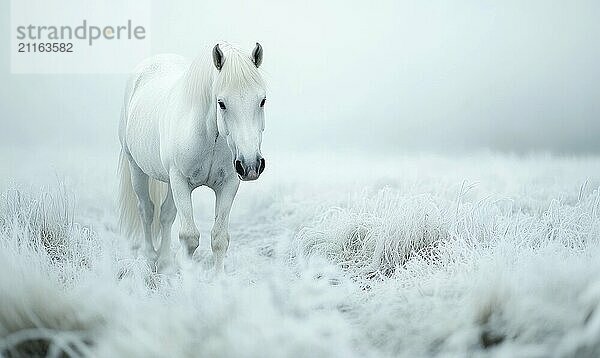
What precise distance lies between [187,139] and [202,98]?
5.0 inches

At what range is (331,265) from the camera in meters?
2.03

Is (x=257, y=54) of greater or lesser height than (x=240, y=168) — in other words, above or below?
above

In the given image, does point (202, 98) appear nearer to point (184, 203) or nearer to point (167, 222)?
point (184, 203)

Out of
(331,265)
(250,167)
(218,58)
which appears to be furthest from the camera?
(331,265)

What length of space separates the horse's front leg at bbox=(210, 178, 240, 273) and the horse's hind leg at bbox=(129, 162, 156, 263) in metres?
0.41

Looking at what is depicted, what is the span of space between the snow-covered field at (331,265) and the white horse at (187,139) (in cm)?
10

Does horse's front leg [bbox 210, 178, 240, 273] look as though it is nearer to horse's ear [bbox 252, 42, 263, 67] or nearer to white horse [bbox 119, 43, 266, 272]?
white horse [bbox 119, 43, 266, 272]

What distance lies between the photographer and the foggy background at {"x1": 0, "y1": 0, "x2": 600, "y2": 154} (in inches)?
81.6

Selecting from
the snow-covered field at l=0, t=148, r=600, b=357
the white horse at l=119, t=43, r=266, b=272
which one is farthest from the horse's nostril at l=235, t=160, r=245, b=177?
the snow-covered field at l=0, t=148, r=600, b=357

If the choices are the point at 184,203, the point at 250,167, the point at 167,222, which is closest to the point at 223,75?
the point at 250,167

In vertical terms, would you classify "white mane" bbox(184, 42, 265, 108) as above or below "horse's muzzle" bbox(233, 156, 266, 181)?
above

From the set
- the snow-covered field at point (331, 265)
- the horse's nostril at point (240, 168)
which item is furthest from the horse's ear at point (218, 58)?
the snow-covered field at point (331, 265)

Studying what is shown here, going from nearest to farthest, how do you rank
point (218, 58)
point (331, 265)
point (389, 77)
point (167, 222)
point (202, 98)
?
point (218, 58)
point (202, 98)
point (331, 265)
point (389, 77)
point (167, 222)

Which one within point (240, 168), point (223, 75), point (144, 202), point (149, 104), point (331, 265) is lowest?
point (331, 265)
